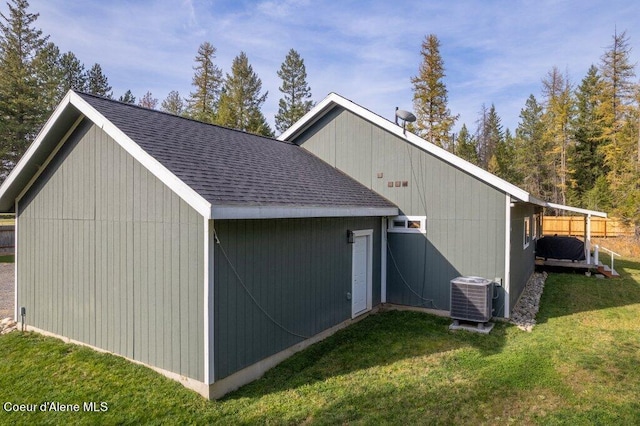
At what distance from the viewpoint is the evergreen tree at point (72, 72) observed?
→ 27797mm

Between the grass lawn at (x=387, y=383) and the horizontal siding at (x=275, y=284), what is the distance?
447 mm

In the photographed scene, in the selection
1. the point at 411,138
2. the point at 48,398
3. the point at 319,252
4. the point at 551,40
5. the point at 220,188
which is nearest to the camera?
the point at 48,398

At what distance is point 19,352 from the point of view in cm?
606

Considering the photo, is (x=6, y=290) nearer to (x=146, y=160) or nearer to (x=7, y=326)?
(x=7, y=326)

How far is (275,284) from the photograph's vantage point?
19.2ft

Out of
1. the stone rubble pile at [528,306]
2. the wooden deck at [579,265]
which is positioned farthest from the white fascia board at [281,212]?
the wooden deck at [579,265]

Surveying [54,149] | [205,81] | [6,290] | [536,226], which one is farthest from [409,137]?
[205,81]

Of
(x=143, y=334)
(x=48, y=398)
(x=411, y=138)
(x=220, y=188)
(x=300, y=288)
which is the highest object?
(x=411, y=138)

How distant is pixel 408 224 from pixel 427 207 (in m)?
0.61

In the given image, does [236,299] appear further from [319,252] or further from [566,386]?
[566,386]

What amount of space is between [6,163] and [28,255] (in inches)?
860

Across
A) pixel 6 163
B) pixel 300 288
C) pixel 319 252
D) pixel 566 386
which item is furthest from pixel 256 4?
pixel 6 163

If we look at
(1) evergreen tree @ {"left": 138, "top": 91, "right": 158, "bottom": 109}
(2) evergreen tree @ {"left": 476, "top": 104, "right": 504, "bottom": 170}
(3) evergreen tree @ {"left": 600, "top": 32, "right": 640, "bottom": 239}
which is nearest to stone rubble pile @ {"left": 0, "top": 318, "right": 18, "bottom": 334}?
(3) evergreen tree @ {"left": 600, "top": 32, "right": 640, "bottom": 239}

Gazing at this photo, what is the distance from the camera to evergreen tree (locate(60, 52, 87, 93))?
2780 centimetres
